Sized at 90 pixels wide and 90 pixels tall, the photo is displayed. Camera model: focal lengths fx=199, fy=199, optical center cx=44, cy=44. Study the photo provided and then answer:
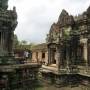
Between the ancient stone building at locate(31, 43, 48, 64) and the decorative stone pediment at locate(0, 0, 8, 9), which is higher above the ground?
the decorative stone pediment at locate(0, 0, 8, 9)

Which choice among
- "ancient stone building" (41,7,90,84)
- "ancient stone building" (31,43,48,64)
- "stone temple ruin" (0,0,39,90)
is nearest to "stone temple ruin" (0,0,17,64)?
"stone temple ruin" (0,0,39,90)

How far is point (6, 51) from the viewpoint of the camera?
17.5 meters

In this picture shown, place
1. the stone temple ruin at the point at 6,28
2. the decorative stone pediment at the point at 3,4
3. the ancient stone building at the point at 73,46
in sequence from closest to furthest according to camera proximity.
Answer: the stone temple ruin at the point at 6,28 < the decorative stone pediment at the point at 3,4 < the ancient stone building at the point at 73,46

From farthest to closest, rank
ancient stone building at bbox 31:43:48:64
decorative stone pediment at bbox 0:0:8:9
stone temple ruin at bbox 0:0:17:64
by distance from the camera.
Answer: ancient stone building at bbox 31:43:48:64
decorative stone pediment at bbox 0:0:8:9
stone temple ruin at bbox 0:0:17:64

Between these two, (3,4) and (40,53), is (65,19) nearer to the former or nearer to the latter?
(3,4)

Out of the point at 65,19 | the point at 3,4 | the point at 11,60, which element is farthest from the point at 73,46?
the point at 3,4

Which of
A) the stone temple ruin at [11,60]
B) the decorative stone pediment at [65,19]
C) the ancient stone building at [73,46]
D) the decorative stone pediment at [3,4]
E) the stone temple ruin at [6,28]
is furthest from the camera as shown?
the decorative stone pediment at [65,19]

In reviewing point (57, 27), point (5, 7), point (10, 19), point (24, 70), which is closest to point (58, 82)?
point (24, 70)

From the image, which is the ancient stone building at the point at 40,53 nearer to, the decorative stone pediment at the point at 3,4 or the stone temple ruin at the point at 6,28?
the stone temple ruin at the point at 6,28

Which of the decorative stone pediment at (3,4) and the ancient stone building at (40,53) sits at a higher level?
the decorative stone pediment at (3,4)

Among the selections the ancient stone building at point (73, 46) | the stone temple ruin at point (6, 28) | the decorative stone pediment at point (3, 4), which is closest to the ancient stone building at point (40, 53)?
the ancient stone building at point (73, 46)

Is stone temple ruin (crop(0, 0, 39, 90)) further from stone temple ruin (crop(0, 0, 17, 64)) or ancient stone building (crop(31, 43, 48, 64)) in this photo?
ancient stone building (crop(31, 43, 48, 64))

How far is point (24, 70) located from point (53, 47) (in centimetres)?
1168

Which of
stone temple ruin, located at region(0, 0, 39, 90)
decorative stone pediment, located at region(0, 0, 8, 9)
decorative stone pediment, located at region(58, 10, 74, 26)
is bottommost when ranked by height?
stone temple ruin, located at region(0, 0, 39, 90)
